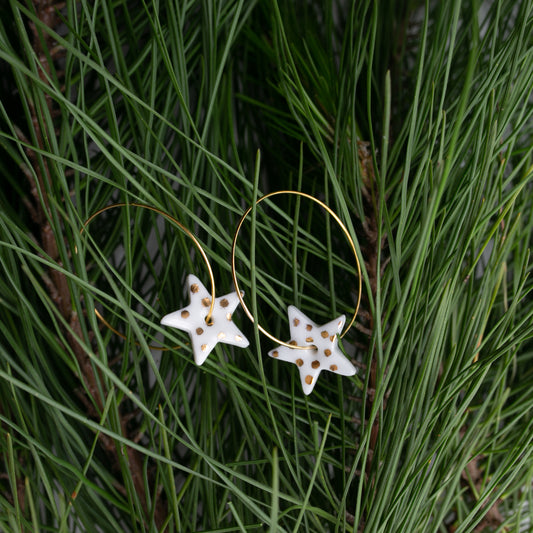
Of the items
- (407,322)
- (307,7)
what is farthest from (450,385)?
(307,7)

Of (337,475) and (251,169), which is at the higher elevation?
(251,169)

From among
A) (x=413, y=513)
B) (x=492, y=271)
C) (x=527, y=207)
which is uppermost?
(x=527, y=207)

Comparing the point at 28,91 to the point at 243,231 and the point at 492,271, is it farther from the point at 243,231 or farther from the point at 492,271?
the point at 492,271
